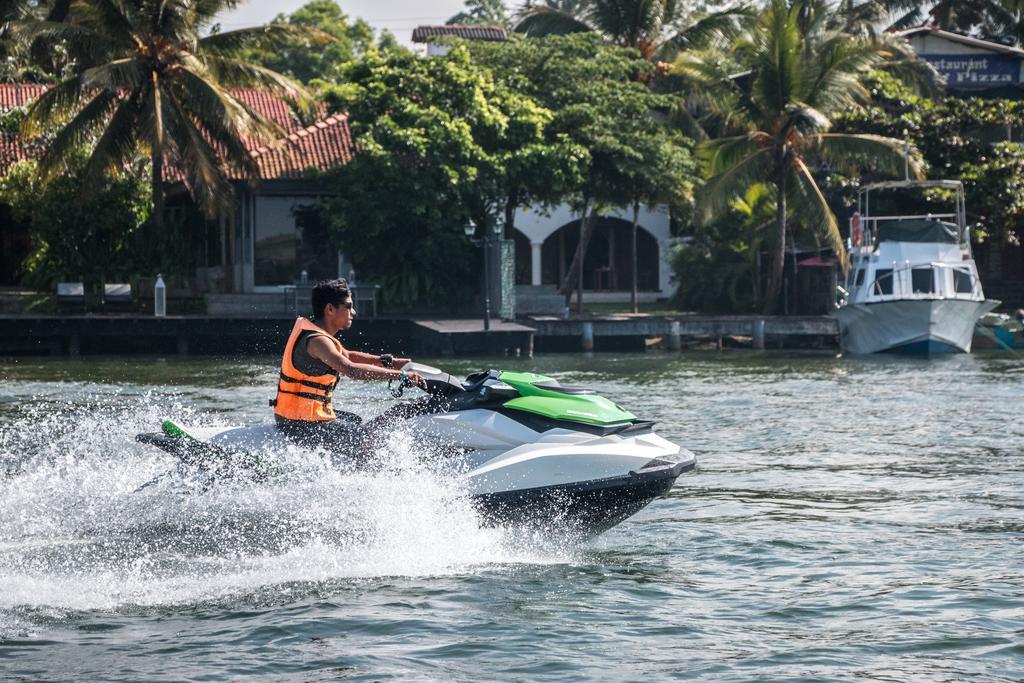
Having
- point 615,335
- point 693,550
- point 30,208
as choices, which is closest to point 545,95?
point 615,335

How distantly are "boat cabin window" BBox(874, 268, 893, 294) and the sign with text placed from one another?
12.9 meters

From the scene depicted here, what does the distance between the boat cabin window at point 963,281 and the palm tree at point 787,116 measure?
3094 millimetres

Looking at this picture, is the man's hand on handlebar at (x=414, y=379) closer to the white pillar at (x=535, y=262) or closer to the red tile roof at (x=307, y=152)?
the red tile roof at (x=307, y=152)

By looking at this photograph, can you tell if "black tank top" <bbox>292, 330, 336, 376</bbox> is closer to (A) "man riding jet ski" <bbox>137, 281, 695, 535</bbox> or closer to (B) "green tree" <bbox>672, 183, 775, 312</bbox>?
(A) "man riding jet ski" <bbox>137, 281, 695, 535</bbox>

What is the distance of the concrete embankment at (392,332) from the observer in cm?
2991

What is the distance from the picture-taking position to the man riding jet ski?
800 cm

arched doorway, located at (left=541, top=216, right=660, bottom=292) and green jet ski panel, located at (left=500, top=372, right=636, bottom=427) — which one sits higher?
arched doorway, located at (left=541, top=216, right=660, bottom=292)

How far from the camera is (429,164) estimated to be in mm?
32531

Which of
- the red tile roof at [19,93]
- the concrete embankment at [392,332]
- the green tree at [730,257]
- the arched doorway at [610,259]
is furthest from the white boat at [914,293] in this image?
the red tile roof at [19,93]

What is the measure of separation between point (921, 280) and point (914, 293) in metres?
0.41

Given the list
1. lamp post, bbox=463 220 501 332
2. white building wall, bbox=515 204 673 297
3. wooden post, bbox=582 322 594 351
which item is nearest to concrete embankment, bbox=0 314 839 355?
wooden post, bbox=582 322 594 351

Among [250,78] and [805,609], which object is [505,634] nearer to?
[805,609]

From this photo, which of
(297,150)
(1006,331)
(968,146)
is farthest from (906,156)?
(297,150)

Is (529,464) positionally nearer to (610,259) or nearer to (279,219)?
(279,219)
